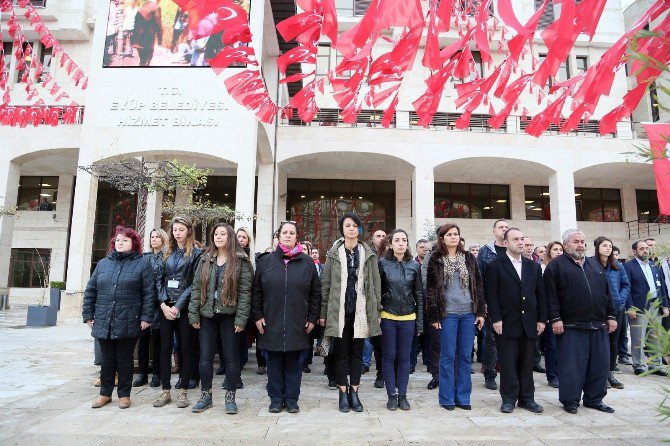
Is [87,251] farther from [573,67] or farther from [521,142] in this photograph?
[573,67]

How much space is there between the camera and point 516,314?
4.47 m

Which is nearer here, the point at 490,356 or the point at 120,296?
the point at 120,296

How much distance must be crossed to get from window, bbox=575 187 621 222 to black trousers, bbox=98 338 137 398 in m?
23.5

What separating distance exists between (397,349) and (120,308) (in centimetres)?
304

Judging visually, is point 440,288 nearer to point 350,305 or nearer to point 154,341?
point 350,305

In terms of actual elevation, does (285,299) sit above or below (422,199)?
below

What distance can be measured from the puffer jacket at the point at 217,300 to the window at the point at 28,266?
20.5 meters

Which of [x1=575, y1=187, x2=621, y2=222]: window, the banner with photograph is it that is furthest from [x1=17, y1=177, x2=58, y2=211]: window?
[x1=575, y1=187, x2=621, y2=222]: window

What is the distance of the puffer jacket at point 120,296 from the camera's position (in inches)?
171

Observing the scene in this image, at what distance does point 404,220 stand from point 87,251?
46.2 ft

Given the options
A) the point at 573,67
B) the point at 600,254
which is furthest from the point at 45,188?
the point at 573,67

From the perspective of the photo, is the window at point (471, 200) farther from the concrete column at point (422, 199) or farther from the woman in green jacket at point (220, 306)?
the woman in green jacket at point (220, 306)

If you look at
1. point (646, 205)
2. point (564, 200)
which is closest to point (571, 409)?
point (564, 200)

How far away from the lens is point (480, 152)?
17750 millimetres
